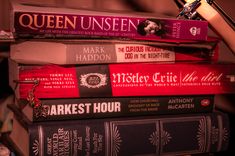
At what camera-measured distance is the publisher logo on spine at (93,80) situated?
2.31ft

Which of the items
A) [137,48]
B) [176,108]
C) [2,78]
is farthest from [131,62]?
[2,78]

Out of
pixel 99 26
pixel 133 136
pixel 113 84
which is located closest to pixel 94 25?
pixel 99 26

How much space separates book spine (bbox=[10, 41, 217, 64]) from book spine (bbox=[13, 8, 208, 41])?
0.06 ft

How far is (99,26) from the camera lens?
71 centimetres

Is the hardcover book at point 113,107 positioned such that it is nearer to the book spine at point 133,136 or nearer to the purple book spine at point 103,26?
the book spine at point 133,136

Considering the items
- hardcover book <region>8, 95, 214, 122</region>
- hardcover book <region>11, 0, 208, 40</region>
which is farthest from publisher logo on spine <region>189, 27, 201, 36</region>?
hardcover book <region>8, 95, 214, 122</region>

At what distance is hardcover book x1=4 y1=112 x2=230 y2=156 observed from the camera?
0.67 metres

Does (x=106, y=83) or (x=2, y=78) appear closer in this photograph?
(x=106, y=83)

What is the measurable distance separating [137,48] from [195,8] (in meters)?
0.13

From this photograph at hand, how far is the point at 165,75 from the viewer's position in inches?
29.6

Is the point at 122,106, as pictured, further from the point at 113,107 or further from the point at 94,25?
the point at 94,25

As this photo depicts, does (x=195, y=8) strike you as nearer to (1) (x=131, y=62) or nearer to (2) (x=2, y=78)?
(1) (x=131, y=62)

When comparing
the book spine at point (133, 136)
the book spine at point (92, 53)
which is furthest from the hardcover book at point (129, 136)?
the book spine at point (92, 53)

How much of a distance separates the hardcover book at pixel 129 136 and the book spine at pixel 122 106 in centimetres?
1
